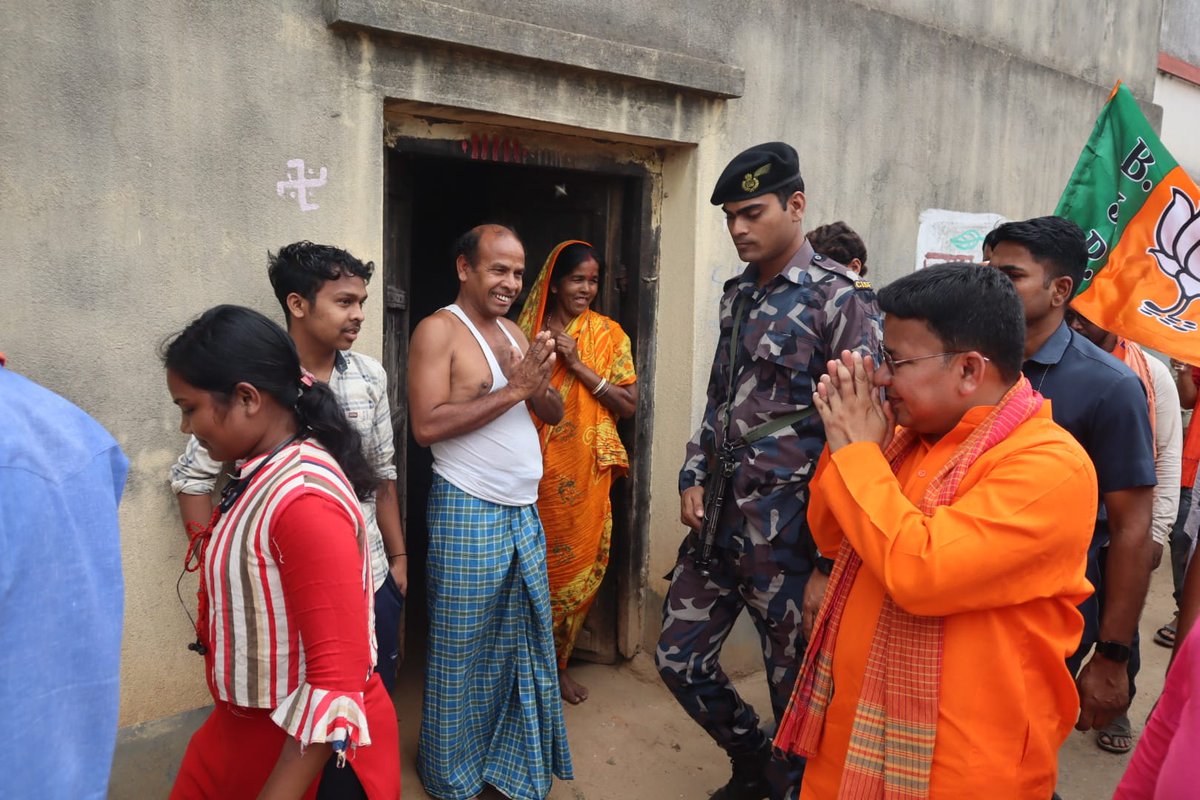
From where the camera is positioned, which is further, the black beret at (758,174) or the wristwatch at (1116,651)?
the black beret at (758,174)

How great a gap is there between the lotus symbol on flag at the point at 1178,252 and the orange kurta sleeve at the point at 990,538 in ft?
5.73

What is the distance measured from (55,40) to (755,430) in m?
2.25

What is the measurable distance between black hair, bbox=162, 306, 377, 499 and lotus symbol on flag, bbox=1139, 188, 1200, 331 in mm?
2746

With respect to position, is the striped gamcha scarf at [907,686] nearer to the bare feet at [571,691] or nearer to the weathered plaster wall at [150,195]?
the weathered plaster wall at [150,195]

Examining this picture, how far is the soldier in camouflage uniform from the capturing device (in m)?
2.73

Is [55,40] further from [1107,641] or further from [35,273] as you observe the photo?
[1107,641]

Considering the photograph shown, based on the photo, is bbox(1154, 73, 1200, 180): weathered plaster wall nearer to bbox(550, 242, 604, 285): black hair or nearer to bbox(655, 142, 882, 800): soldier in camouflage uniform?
bbox(550, 242, 604, 285): black hair

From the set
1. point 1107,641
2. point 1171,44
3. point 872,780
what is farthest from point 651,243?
point 1171,44

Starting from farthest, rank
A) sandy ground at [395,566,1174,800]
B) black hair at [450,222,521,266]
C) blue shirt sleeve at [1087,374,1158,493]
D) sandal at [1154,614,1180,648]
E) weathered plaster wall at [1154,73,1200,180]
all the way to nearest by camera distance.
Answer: weathered plaster wall at [1154,73,1200,180] → sandal at [1154,614,1180,648] → sandy ground at [395,566,1174,800] → black hair at [450,222,521,266] → blue shirt sleeve at [1087,374,1158,493]

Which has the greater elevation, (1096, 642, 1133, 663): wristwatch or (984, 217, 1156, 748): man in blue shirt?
(984, 217, 1156, 748): man in blue shirt

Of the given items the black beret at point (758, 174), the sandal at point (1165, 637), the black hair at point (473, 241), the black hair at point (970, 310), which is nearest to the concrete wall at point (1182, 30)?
the sandal at point (1165, 637)

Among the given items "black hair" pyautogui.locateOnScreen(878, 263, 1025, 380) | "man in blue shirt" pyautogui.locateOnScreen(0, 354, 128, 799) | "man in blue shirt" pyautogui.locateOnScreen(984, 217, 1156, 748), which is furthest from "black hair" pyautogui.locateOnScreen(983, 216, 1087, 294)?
"man in blue shirt" pyautogui.locateOnScreen(0, 354, 128, 799)

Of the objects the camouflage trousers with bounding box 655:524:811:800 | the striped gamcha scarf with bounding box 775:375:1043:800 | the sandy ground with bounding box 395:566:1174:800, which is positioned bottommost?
the sandy ground with bounding box 395:566:1174:800

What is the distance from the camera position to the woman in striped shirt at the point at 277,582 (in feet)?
5.05
